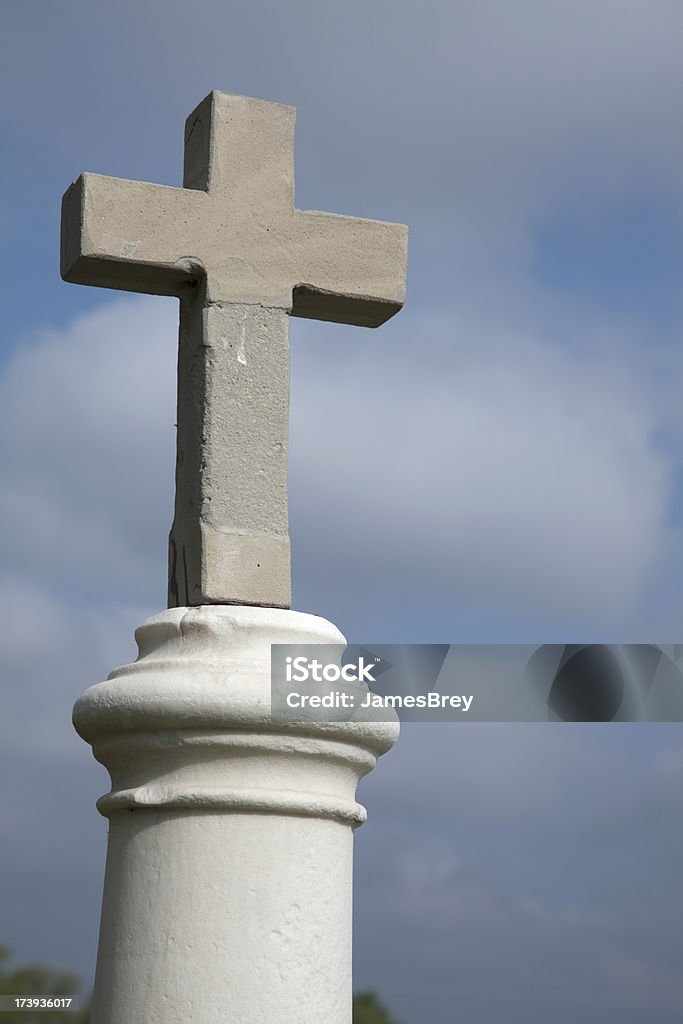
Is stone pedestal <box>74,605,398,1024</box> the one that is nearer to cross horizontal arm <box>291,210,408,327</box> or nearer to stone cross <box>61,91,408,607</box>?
stone cross <box>61,91,408,607</box>

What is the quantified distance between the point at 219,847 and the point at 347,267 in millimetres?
2285

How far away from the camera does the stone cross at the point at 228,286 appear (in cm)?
462

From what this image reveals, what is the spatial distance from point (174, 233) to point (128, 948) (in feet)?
8.19

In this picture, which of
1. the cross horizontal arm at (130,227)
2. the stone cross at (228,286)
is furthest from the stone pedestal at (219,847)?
the cross horizontal arm at (130,227)

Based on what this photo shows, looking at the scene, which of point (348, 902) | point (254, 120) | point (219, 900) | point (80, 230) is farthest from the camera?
point (254, 120)

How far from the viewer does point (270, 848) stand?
4.09 meters

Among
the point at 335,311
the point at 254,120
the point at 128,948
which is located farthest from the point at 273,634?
the point at 254,120

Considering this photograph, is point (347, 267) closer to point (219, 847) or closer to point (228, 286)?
point (228, 286)

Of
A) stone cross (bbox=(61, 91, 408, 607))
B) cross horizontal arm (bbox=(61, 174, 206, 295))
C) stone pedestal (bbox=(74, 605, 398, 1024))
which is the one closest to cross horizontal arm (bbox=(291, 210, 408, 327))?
stone cross (bbox=(61, 91, 408, 607))

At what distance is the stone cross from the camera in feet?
15.2

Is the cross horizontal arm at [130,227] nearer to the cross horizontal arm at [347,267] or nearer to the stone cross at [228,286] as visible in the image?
the stone cross at [228,286]

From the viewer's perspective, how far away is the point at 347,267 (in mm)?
5090

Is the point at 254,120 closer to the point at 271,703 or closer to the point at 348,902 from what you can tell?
the point at 271,703

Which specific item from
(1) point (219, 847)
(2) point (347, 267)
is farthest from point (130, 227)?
(1) point (219, 847)
